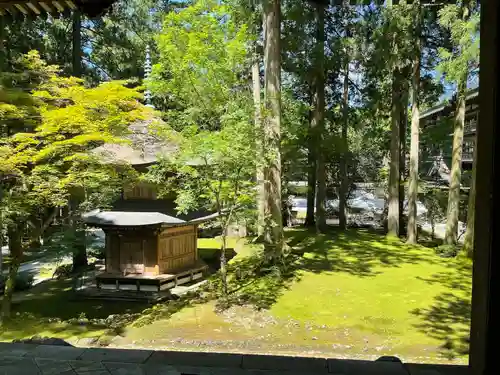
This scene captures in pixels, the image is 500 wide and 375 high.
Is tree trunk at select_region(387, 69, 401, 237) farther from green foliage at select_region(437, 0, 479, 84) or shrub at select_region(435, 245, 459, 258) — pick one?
green foliage at select_region(437, 0, 479, 84)

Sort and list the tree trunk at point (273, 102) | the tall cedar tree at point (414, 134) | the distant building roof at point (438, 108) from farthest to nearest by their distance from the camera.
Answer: the tall cedar tree at point (414, 134) < the distant building roof at point (438, 108) < the tree trunk at point (273, 102)

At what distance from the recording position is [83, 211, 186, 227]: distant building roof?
9.74 metres

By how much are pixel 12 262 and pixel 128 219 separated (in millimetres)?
2986

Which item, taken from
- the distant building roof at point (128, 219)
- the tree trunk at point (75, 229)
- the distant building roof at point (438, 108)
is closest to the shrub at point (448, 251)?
the distant building roof at point (438, 108)

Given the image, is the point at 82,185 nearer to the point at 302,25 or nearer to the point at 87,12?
the point at 87,12

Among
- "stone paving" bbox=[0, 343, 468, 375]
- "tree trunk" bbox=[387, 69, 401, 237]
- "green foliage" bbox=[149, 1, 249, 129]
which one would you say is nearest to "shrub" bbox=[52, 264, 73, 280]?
"green foliage" bbox=[149, 1, 249, 129]

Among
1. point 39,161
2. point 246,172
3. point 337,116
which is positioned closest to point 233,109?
point 246,172

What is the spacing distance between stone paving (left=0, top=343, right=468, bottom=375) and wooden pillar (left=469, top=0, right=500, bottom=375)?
1006mm

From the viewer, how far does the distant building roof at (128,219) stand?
9.74 m

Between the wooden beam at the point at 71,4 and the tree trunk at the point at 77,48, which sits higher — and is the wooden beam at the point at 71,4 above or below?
below

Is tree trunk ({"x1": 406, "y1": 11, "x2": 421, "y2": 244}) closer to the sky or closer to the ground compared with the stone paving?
closer to the sky

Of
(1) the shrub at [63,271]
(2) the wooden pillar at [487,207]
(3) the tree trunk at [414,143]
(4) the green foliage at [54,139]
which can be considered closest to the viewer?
(2) the wooden pillar at [487,207]

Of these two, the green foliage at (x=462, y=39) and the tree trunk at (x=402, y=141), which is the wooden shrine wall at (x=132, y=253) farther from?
the tree trunk at (x=402, y=141)

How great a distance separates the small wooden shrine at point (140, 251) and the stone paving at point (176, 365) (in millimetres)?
7696
